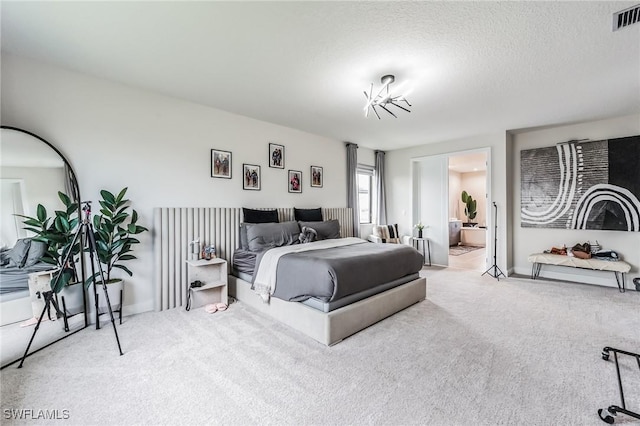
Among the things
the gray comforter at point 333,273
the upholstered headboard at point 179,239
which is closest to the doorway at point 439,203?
the gray comforter at point 333,273

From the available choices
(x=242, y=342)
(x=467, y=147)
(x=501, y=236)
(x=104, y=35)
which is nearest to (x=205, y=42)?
(x=104, y=35)

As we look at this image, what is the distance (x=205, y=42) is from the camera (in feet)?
8.02

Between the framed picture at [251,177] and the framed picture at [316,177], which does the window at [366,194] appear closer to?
the framed picture at [316,177]

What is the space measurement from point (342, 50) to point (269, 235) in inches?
96.5

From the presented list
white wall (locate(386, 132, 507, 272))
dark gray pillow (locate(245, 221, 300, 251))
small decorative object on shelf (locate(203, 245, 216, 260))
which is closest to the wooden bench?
white wall (locate(386, 132, 507, 272))

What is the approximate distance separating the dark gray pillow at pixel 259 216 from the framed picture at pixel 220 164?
0.59m

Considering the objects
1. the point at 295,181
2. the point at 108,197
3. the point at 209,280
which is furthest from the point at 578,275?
the point at 108,197

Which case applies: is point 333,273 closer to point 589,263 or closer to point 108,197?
point 108,197

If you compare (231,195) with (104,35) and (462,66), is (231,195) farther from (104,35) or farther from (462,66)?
(462,66)

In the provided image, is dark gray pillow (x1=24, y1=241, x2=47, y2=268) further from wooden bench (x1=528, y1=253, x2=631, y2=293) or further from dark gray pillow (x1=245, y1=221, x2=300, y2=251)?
wooden bench (x1=528, y1=253, x2=631, y2=293)

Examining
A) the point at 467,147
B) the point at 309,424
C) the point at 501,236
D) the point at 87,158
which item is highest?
the point at 467,147

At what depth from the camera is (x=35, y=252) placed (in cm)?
272

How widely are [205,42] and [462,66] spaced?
2.45m

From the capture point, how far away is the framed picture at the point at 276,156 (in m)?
4.73
